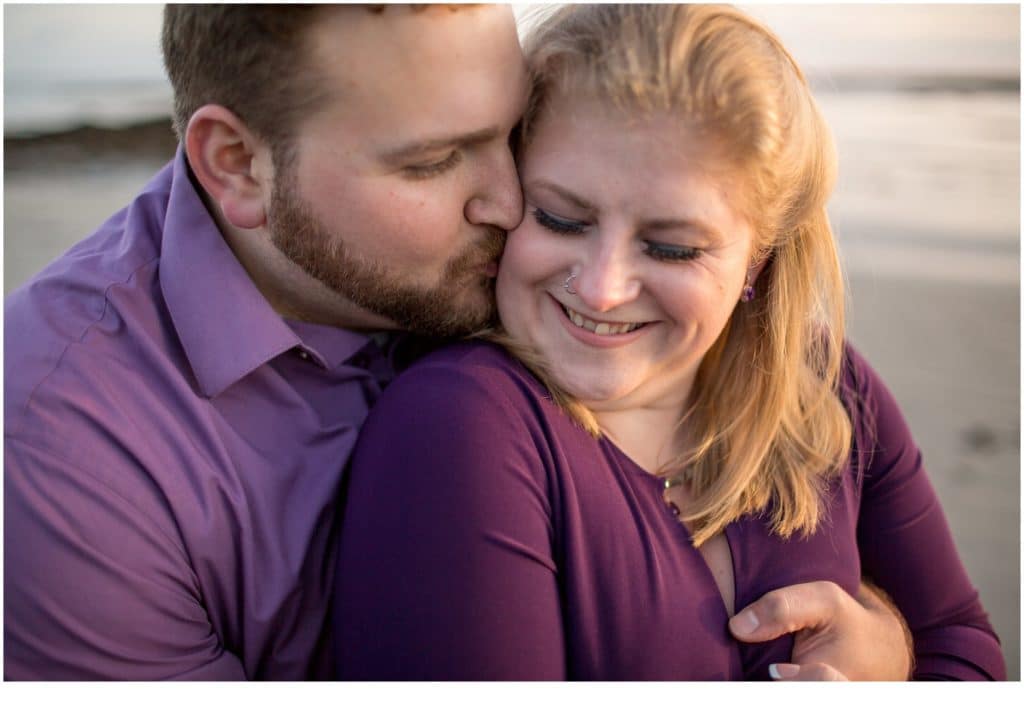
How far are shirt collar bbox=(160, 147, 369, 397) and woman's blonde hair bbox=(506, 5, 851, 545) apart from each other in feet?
1.55

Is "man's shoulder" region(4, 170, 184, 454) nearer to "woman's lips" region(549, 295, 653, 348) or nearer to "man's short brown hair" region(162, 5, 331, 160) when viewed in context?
"man's short brown hair" region(162, 5, 331, 160)

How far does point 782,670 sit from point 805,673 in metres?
0.04

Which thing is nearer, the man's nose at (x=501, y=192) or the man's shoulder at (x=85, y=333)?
the man's shoulder at (x=85, y=333)

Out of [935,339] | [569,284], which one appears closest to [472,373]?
[569,284]

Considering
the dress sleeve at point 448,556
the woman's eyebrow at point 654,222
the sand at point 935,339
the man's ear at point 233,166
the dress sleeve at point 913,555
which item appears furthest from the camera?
the sand at point 935,339

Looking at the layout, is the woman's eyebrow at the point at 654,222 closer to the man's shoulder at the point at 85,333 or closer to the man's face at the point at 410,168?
the man's face at the point at 410,168

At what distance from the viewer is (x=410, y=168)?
2.03 metres

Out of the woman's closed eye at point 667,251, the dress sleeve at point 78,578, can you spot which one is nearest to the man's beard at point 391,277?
the woman's closed eye at point 667,251

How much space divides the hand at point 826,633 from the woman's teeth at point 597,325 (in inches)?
22.7

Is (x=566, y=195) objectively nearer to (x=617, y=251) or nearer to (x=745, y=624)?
(x=617, y=251)

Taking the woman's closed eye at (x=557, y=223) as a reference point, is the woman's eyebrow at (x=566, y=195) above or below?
above

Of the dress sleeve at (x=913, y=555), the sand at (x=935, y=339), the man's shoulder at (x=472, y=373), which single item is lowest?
the sand at (x=935, y=339)

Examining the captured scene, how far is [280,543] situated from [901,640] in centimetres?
130

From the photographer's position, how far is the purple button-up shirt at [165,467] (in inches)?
68.9
